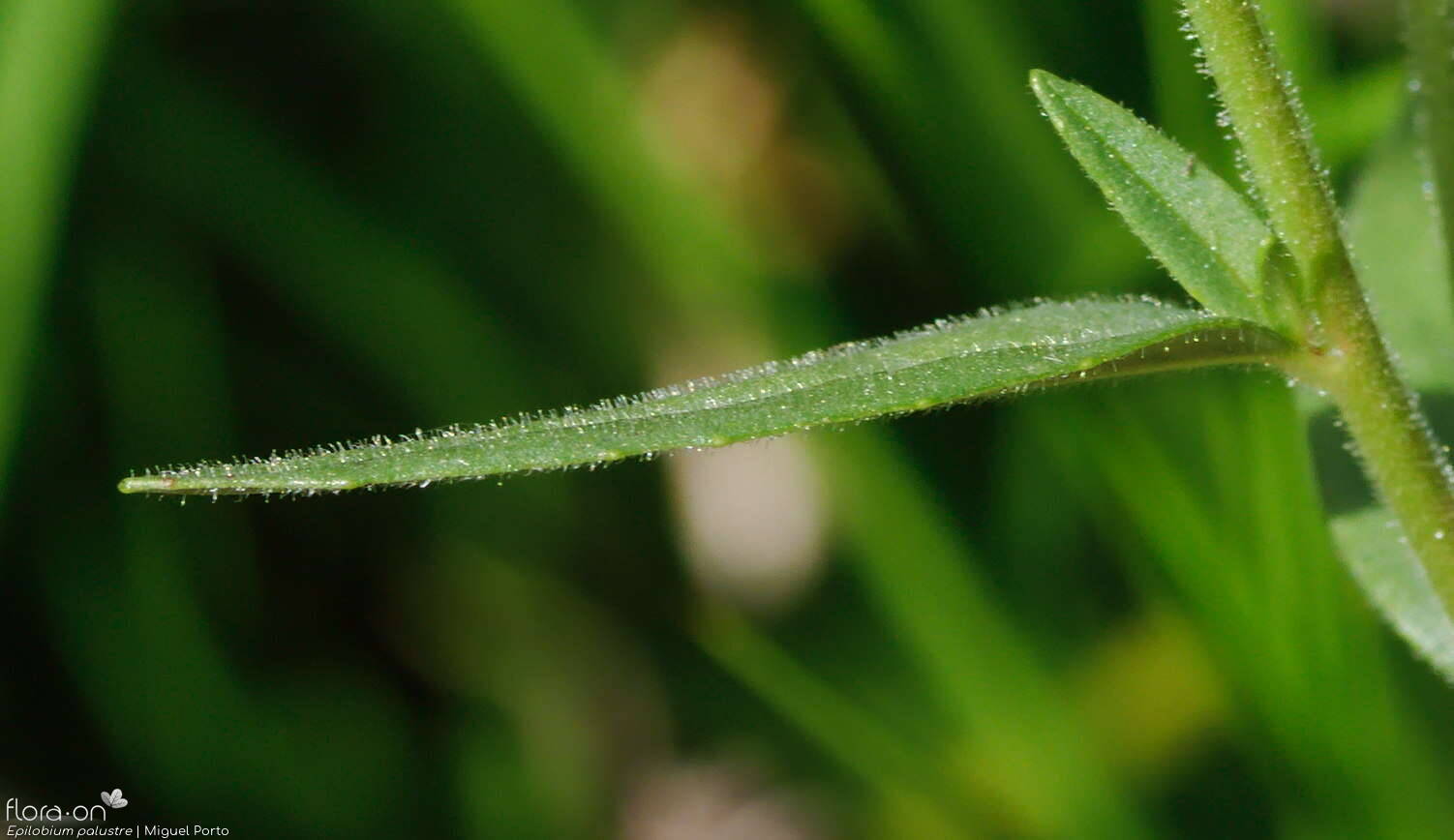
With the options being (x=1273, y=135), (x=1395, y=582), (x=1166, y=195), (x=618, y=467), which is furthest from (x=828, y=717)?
(x=1273, y=135)

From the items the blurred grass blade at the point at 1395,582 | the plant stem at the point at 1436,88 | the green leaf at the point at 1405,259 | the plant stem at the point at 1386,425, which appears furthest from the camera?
the green leaf at the point at 1405,259

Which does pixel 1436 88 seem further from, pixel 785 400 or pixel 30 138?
pixel 30 138

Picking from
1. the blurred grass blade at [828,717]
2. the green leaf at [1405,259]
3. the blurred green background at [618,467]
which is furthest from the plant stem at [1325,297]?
the blurred grass blade at [828,717]

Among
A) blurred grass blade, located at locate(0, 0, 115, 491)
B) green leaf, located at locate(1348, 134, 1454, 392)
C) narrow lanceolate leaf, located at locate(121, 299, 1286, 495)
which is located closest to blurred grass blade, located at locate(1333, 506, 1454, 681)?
green leaf, located at locate(1348, 134, 1454, 392)

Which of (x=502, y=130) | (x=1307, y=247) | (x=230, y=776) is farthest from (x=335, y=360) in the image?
(x=1307, y=247)

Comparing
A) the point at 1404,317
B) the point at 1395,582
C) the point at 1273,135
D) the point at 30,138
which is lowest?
the point at 1395,582

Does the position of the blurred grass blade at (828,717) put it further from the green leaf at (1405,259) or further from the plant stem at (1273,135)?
the plant stem at (1273,135)

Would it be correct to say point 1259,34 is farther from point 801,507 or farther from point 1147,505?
point 801,507
